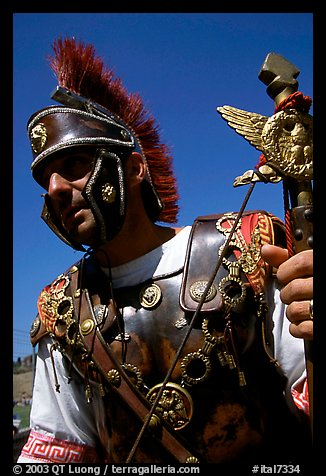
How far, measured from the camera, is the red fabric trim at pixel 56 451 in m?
2.37

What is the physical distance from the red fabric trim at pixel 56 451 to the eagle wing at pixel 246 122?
60.7 inches

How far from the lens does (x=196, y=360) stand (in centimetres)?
205

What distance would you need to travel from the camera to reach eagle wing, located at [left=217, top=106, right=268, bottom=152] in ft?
5.66

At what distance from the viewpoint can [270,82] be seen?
1.74 m

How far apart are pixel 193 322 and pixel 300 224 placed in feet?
1.92

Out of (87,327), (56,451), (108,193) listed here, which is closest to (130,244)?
(108,193)

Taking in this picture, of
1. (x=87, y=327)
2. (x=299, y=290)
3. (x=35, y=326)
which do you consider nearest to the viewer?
(x=299, y=290)

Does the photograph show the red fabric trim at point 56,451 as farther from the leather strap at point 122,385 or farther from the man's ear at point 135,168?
the man's ear at point 135,168

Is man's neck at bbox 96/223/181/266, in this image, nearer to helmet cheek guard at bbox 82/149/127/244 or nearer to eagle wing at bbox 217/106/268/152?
helmet cheek guard at bbox 82/149/127/244

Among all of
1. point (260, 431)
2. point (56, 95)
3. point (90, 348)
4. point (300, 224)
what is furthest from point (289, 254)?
point (56, 95)

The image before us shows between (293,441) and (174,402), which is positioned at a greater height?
(174,402)

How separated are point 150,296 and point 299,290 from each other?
0.82 meters

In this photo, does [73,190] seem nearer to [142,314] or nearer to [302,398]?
[142,314]
